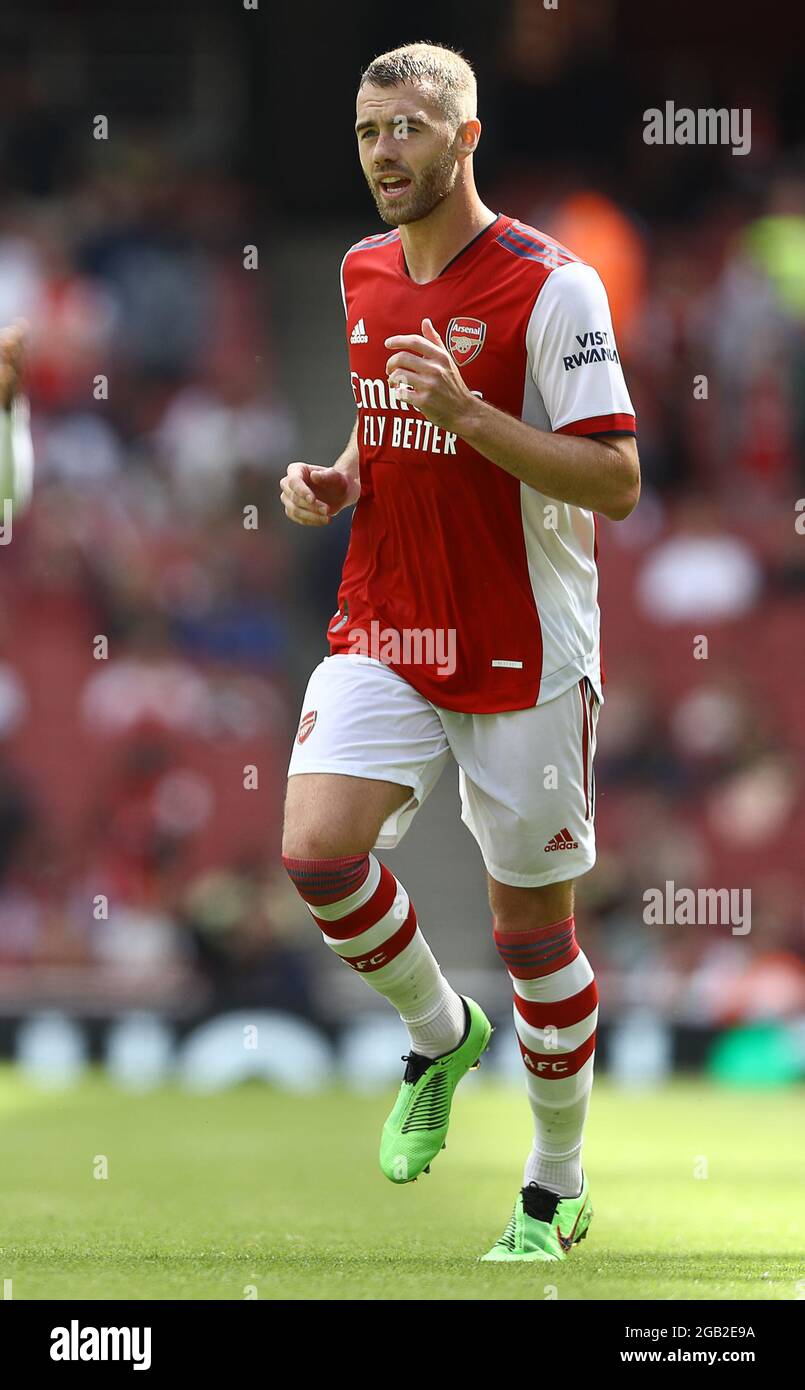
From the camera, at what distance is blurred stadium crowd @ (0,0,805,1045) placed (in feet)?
43.1

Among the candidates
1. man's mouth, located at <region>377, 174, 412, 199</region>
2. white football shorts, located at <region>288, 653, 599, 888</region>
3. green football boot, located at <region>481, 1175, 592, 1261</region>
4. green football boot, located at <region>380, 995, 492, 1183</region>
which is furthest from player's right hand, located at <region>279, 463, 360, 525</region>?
green football boot, located at <region>481, 1175, 592, 1261</region>

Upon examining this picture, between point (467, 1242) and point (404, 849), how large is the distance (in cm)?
927

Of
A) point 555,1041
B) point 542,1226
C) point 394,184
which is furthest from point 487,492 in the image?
point 542,1226

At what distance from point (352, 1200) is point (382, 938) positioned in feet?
5.20

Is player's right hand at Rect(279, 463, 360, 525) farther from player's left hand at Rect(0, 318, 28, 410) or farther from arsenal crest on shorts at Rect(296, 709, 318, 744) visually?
player's left hand at Rect(0, 318, 28, 410)

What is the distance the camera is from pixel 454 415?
16.5 feet

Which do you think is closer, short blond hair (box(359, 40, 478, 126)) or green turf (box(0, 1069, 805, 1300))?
green turf (box(0, 1069, 805, 1300))

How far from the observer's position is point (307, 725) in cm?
551

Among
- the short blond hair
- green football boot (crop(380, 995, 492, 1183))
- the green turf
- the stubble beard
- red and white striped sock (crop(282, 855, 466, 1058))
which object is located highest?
the short blond hair

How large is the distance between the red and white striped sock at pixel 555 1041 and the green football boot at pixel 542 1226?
4cm

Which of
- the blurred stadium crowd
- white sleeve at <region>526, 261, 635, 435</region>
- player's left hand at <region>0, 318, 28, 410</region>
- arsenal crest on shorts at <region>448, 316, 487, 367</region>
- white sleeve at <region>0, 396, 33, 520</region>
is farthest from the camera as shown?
the blurred stadium crowd

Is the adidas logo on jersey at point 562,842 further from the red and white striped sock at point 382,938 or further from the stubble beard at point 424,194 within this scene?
the stubble beard at point 424,194

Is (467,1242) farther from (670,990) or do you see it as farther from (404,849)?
(404,849)

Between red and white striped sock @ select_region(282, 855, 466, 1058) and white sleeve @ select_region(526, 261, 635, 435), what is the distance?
1.30 metres
